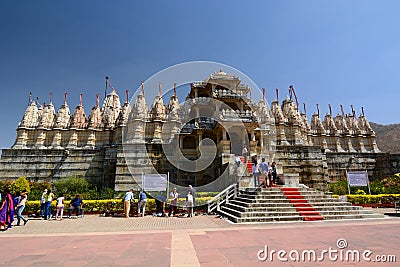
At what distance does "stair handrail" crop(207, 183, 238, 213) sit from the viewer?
47.5ft

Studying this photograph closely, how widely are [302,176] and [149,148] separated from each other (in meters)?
18.2

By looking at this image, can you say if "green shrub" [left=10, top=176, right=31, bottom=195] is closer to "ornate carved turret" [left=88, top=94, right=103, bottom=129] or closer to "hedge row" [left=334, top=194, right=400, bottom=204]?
"ornate carved turret" [left=88, top=94, right=103, bottom=129]

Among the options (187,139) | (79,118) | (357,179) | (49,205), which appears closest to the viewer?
(49,205)

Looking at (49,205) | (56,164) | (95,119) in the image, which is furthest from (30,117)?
(49,205)

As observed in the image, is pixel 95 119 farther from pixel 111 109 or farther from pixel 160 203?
pixel 160 203

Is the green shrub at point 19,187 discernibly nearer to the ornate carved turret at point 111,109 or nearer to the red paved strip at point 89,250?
the red paved strip at point 89,250

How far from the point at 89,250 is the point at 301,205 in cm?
969

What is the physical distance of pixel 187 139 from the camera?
30.6 m

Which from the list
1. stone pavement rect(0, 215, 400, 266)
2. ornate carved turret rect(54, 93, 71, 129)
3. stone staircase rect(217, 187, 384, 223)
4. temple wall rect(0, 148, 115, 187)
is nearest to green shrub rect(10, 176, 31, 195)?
temple wall rect(0, 148, 115, 187)

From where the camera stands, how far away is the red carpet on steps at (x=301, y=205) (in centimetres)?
1083

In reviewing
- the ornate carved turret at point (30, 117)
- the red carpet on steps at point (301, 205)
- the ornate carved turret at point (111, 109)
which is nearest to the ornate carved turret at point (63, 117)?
the ornate carved turret at point (30, 117)

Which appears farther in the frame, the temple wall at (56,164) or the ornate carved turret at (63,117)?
the ornate carved turret at (63,117)

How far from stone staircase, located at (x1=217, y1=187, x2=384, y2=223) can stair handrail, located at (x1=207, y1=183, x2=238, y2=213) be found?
3.87 ft

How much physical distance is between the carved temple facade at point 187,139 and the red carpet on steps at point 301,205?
16.4 feet
